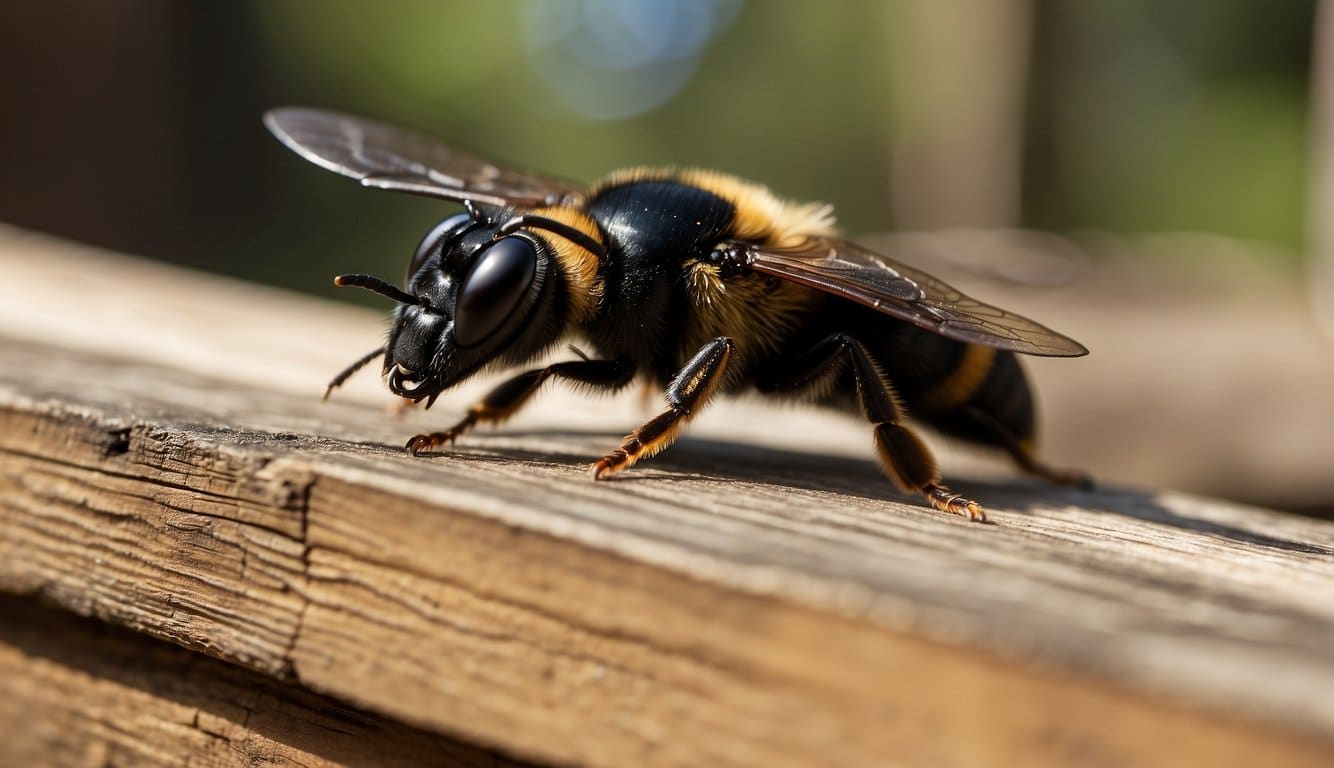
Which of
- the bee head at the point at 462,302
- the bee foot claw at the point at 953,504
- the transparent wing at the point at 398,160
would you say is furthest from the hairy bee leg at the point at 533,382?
the bee foot claw at the point at 953,504

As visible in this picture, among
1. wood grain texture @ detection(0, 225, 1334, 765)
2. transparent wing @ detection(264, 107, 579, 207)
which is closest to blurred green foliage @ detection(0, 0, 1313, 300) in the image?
transparent wing @ detection(264, 107, 579, 207)

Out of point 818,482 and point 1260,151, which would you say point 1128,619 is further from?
point 1260,151

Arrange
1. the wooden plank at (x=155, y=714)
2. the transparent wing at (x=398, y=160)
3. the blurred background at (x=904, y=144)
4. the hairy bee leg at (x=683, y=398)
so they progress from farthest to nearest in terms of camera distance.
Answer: the blurred background at (x=904, y=144), the transparent wing at (x=398, y=160), the hairy bee leg at (x=683, y=398), the wooden plank at (x=155, y=714)

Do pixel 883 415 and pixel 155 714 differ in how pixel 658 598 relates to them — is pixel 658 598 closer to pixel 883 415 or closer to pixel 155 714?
pixel 155 714

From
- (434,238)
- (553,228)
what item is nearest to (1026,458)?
(553,228)

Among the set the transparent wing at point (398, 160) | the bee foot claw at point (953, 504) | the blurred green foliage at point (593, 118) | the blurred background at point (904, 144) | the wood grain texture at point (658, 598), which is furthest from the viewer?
the blurred green foliage at point (593, 118)

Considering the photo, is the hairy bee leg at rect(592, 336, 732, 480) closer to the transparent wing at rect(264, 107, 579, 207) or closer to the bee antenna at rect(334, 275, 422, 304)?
the bee antenna at rect(334, 275, 422, 304)

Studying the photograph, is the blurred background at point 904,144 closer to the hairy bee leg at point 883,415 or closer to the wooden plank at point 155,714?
the hairy bee leg at point 883,415
